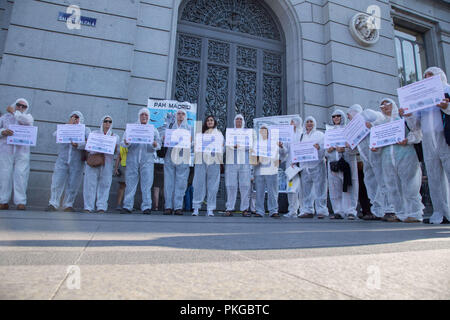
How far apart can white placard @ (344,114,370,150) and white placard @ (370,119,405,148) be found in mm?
197

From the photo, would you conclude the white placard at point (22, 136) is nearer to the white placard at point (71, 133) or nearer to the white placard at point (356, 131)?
the white placard at point (71, 133)

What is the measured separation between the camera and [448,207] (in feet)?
14.0

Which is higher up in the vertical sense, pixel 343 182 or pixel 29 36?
pixel 29 36

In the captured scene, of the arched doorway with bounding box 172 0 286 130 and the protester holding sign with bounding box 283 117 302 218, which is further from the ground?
the arched doorway with bounding box 172 0 286 130

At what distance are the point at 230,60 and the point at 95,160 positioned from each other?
5182mm

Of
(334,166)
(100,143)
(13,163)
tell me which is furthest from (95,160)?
(334,166)

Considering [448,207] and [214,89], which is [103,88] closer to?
[214,89]

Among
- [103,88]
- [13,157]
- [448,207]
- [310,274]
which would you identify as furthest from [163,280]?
[103,88]

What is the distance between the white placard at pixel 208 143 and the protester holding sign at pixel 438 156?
11.0ft

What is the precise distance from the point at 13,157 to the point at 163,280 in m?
5.75

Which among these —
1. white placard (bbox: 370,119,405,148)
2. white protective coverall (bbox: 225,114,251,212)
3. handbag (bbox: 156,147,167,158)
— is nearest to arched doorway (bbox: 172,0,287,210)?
white protective coverall (bbox: 225,114,251,212)

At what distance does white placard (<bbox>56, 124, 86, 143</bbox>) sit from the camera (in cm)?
560

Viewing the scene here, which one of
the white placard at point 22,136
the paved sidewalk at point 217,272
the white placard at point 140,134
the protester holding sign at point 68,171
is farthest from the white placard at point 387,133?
the white placard at point 22,136

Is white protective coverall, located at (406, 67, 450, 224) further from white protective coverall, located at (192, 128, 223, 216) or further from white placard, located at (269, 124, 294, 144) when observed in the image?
white protective coverall, located at (192, 128, 223, 216)
